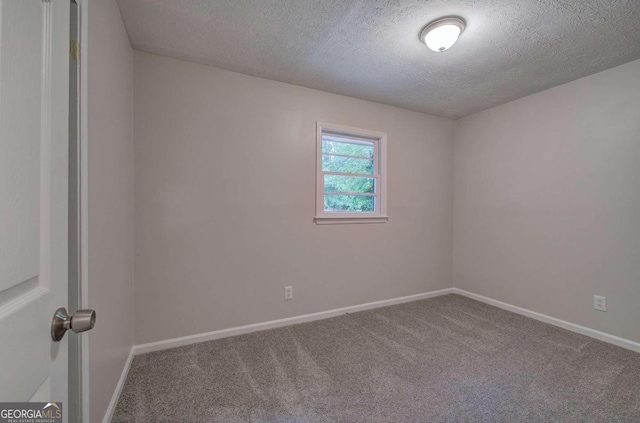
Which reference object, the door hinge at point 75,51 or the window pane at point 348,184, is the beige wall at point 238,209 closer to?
the window pane at point 348,184

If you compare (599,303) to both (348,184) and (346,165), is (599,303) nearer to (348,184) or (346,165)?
(348,184)

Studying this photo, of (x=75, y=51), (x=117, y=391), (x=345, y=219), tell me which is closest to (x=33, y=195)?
(x=75, y=51)

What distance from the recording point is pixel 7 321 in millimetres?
454

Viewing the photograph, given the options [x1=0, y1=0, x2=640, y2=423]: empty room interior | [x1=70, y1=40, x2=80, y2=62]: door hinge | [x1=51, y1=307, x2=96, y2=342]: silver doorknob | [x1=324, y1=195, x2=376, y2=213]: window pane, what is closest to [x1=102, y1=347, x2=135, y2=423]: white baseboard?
[x1=0, y1=0, x2=640, y2=423]: empty room interior

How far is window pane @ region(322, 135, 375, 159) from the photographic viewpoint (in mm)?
3023

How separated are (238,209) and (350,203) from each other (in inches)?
51.6

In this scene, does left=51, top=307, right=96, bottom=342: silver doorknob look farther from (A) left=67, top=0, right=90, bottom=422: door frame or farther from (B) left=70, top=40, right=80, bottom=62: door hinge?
(B) left=70, top=40, right=80, bottom=62: door hinge

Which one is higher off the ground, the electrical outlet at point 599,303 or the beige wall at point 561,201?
the beige wall at point 561,201

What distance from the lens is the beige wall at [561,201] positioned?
2289mm

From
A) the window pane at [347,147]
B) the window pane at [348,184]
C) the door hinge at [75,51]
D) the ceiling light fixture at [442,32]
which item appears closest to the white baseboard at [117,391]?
the door hinge at [75,51]

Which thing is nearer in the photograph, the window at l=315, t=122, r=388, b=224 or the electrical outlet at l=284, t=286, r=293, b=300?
the electrical outlet at l=284, t=286, r=293, b=300

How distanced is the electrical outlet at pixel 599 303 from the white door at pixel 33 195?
3.71 m

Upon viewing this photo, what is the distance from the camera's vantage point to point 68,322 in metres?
0.63

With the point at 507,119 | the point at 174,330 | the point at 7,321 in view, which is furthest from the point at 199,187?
the point at 507,119
